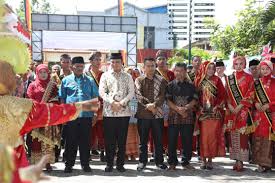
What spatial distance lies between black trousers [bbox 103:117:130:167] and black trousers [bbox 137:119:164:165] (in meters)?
0.26

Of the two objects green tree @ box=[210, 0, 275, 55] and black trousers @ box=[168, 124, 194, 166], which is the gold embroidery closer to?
black trousers @ box=[168, 124, 194, 166]

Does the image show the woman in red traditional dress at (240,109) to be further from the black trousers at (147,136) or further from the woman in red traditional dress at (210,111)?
the black trousers at (147,136)

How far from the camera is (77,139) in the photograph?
7289mm

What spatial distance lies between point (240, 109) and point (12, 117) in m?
4.61

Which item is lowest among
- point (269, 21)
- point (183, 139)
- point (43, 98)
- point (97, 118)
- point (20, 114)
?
point (183, 139)

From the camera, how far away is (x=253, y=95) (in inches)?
287

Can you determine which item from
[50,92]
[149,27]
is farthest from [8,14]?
[149,27]

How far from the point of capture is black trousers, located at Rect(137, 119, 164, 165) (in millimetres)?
7449

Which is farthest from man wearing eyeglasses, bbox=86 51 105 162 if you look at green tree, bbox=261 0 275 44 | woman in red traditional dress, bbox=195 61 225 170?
green tree, bbox=261 0 275 44

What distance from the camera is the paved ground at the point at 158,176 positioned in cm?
674

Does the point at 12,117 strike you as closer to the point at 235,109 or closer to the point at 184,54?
the point at 235,109

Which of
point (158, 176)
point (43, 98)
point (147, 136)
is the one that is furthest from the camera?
point (147, 136)

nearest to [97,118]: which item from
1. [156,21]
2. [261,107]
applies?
[261,107]

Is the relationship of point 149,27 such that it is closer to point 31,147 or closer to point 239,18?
point 239,18
